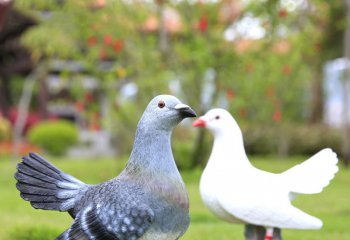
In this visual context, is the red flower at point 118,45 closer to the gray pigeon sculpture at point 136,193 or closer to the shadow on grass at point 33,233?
the shadow on grass at point 33,233

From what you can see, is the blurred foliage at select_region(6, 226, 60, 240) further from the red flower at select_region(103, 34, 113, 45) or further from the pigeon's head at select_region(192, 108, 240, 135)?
the red flower at select_region(103, 34, 113, 45)

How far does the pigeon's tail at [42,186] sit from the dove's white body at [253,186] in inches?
45.4

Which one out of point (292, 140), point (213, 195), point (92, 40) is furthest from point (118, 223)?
point (292, 140)

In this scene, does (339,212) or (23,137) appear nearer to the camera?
(339,212)

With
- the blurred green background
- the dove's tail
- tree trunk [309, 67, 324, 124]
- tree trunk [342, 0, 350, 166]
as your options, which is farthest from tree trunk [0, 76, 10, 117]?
the dove's tail

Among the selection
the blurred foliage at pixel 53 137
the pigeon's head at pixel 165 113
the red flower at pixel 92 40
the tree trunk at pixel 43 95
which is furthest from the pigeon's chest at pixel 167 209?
the tree trunk at pixel 43 95

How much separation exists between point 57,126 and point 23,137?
334cm

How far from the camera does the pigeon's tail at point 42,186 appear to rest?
379cm

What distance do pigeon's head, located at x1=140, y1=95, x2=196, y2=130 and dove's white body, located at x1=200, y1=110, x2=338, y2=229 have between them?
42.8 inches

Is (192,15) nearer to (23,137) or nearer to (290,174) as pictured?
(290,174)

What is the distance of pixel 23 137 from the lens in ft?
82.3

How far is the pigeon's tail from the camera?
3.79 metres

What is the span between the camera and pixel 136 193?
11.6ft

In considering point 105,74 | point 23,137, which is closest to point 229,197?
point 105,74
